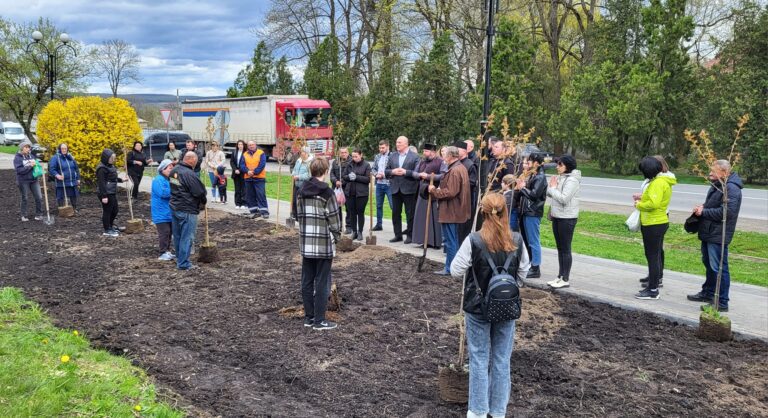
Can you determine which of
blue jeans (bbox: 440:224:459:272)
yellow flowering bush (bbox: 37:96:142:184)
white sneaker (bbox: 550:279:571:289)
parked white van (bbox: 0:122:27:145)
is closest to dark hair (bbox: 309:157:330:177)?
blue jeans (bbox: 440:224:459:272)

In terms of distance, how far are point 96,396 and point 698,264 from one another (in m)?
9.62

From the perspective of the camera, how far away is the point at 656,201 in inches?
289

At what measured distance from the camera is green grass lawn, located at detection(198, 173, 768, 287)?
32.9 feet

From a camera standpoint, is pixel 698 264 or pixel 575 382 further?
pixel 698 264

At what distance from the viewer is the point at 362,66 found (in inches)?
1721

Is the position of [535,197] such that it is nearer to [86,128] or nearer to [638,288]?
[638,288]

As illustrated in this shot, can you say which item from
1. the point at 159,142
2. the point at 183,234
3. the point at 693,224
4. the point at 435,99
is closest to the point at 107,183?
the point at 183,234

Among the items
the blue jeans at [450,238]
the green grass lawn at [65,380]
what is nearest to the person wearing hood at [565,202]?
the blue jeans at [450,238]

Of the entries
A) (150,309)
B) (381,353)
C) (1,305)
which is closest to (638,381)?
(381,353)

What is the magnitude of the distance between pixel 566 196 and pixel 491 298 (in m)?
4.12

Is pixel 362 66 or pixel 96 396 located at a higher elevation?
pixel 362 66

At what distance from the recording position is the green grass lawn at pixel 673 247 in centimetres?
1004

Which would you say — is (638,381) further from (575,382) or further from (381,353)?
(381,353)

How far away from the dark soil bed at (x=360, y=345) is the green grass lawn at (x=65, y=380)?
287mm
